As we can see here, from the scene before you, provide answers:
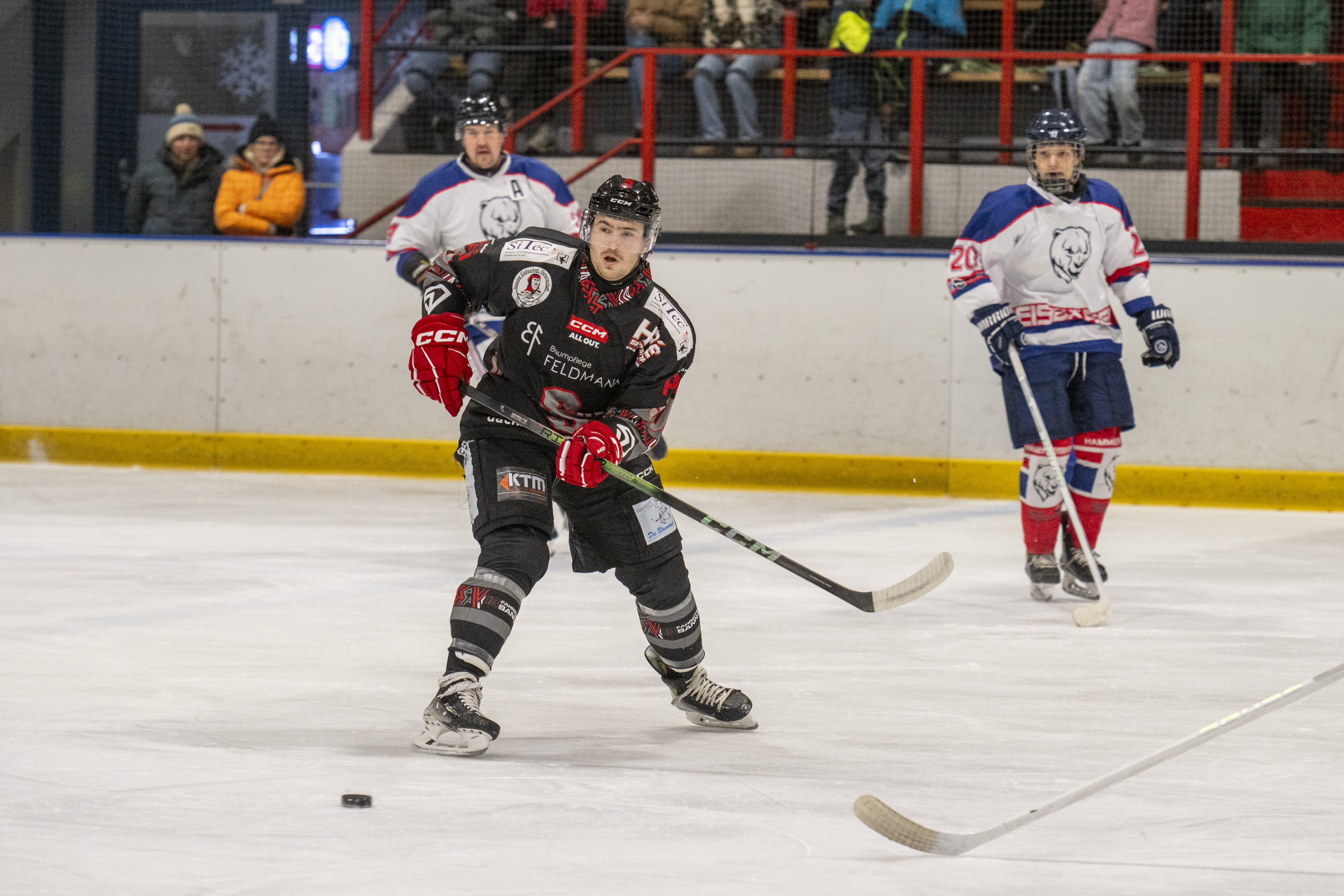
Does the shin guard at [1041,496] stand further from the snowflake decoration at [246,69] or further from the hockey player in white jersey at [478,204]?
the snowflake decoration at [246,69]

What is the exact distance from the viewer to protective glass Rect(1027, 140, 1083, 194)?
4793 mm

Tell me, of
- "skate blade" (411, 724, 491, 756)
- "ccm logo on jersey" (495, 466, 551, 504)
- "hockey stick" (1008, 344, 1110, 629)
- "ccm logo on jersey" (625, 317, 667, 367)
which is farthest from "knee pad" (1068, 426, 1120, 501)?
"skate blade" (411, 724, 491, 756)

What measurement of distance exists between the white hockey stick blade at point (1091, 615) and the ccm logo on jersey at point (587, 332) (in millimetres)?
1898

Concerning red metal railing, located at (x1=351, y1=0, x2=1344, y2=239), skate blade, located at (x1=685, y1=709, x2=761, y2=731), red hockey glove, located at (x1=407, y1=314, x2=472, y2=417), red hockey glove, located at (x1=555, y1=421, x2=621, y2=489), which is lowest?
skate blade, located at (x1=685, y1=709, x2=761, y2=731)

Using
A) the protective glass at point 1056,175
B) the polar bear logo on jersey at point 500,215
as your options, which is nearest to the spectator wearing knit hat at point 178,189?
the polar bear logo on jersey at point 500,215

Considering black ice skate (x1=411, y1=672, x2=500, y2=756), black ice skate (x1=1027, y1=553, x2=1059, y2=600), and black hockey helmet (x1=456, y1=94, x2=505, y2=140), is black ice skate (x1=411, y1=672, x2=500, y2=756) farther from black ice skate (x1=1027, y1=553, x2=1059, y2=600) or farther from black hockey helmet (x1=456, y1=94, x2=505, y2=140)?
black hockey helmet (x1=456, y1=94, x2=505, y2=140)

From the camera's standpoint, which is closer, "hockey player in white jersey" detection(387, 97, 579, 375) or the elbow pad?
the elbow pad

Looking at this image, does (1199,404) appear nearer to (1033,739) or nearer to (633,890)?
(1033,739)

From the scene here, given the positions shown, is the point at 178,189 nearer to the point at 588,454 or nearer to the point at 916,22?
the point at 916,22

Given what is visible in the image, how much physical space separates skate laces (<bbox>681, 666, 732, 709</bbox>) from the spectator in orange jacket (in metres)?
5.17

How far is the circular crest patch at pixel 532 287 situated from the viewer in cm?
301

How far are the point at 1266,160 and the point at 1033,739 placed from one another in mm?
5926

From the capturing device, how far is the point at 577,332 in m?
3.00

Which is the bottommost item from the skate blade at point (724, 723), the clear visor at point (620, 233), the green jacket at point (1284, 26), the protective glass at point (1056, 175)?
the skate blade at point (724, 723)
